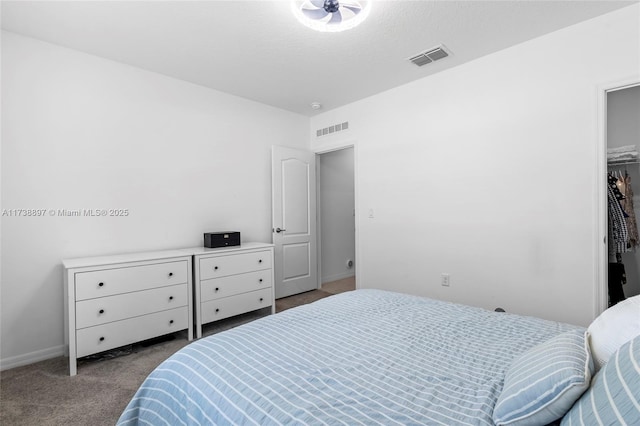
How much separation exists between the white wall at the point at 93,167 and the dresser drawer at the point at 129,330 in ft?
1.72

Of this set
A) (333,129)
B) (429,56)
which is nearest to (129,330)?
(333,129)

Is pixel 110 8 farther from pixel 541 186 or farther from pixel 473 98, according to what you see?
pixel 541 186

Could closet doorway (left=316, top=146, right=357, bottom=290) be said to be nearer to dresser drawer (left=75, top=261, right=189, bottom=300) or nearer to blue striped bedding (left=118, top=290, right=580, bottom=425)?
dresser drawer (left=75, top=261, right=189, bottom=300)

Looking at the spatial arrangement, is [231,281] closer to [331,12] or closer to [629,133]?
[331,12]

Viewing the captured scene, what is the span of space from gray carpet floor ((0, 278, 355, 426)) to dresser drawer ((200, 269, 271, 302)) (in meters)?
0.48

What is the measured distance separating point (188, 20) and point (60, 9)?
0.83 meters

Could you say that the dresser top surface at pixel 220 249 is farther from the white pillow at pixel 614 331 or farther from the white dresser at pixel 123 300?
the white pillow at pixel 614 331

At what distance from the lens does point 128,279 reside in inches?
96.2

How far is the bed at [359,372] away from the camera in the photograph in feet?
2.87

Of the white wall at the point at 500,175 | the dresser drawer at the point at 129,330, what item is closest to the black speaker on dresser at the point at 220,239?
the dresser drawer at the point at 129,330

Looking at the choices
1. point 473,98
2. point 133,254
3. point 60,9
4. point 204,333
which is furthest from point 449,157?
point 60,9

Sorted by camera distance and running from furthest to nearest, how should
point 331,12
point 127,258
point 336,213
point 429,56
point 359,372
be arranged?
point 336,213 < point 429,56 < point 127,258 < point 331,12 < point 359,372

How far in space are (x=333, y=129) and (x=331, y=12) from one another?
227cm

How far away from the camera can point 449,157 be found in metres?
3.12
